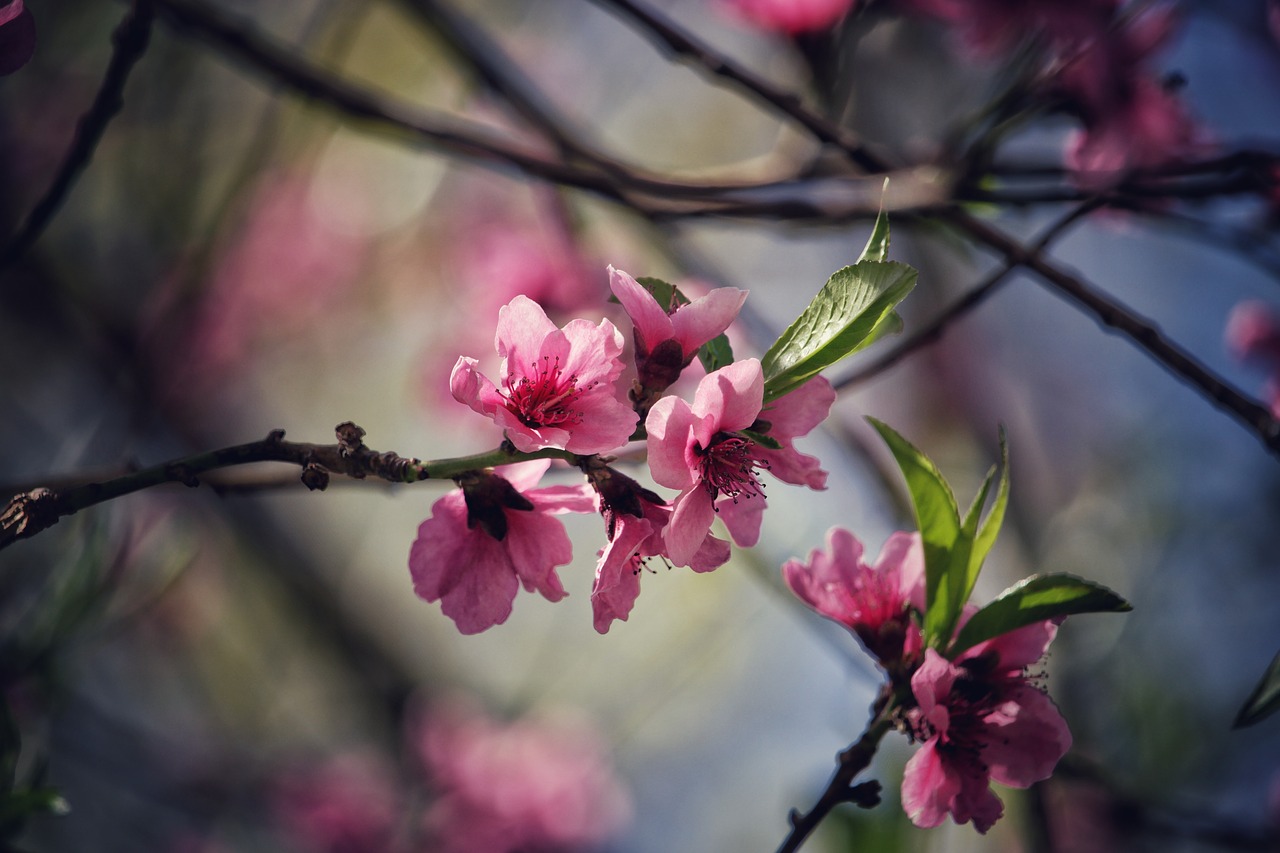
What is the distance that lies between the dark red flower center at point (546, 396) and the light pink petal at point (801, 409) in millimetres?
188

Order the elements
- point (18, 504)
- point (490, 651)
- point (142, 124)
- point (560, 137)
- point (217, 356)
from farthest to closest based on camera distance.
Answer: point (490, 651) → point (217, 356) → point (142, 124) → point (560, 137) → point (18, 504)

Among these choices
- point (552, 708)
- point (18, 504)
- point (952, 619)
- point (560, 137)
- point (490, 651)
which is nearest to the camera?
point (18, 504)

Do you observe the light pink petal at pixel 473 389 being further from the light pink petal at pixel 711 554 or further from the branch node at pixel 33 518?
the branch node at pixel 33 518

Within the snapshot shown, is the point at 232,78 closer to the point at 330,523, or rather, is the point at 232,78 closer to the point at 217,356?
the point at 217,356

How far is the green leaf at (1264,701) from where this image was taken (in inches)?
33.6

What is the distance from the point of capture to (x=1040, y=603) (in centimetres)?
88

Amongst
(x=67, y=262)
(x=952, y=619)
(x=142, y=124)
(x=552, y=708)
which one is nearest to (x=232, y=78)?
(x=142, y=124)

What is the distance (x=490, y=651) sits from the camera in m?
4.64

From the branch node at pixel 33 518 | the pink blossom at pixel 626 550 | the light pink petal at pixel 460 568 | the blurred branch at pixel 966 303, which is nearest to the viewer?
the branch node at pixel 33 518

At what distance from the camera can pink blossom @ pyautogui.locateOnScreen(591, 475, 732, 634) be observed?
84 cm

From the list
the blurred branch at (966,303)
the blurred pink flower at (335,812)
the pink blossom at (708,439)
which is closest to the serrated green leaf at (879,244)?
the pink blossom at (708,439)

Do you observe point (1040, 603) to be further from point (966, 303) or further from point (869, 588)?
point (966, 303)

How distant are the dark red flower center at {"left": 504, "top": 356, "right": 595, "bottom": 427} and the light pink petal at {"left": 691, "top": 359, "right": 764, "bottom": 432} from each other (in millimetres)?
126

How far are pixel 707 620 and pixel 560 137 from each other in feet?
7.88
